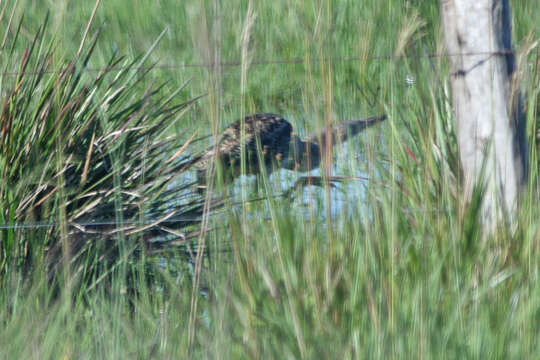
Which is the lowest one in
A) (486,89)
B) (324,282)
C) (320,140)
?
(324,282)

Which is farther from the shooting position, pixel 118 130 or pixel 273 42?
pixel 273 42

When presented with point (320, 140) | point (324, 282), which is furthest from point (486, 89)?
point (324, 282)

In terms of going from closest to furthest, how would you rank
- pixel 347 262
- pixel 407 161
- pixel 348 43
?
1. pixel 347 262
2. pixel 407 161
3. pixel 348 43

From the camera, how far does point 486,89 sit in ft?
6.56

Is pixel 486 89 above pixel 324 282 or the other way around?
above

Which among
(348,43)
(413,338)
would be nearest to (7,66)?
(413,338)

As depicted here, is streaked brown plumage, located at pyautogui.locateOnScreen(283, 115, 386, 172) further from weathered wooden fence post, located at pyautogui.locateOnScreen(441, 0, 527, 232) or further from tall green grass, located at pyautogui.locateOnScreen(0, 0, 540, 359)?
weathered wooden fence post, located at pyautogui.locateOnScreen(441, 0, 527, 232)

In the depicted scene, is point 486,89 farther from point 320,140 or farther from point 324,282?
point 324,282

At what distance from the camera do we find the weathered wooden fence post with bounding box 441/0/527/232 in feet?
6.48

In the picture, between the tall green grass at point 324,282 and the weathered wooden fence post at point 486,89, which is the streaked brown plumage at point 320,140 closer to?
the tall green grass at point 324,282

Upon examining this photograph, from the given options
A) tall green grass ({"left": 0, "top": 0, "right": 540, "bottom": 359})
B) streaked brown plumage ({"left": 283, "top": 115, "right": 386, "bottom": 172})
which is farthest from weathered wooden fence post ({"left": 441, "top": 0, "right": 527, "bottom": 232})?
streaked brown plumage ({"left": 283, "top": 115, "right": 386, "bottom": 172})

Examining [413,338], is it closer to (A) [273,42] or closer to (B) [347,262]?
(B) [347,262]

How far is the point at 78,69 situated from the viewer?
2.19 meters

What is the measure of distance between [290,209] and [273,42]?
9.32 ft
